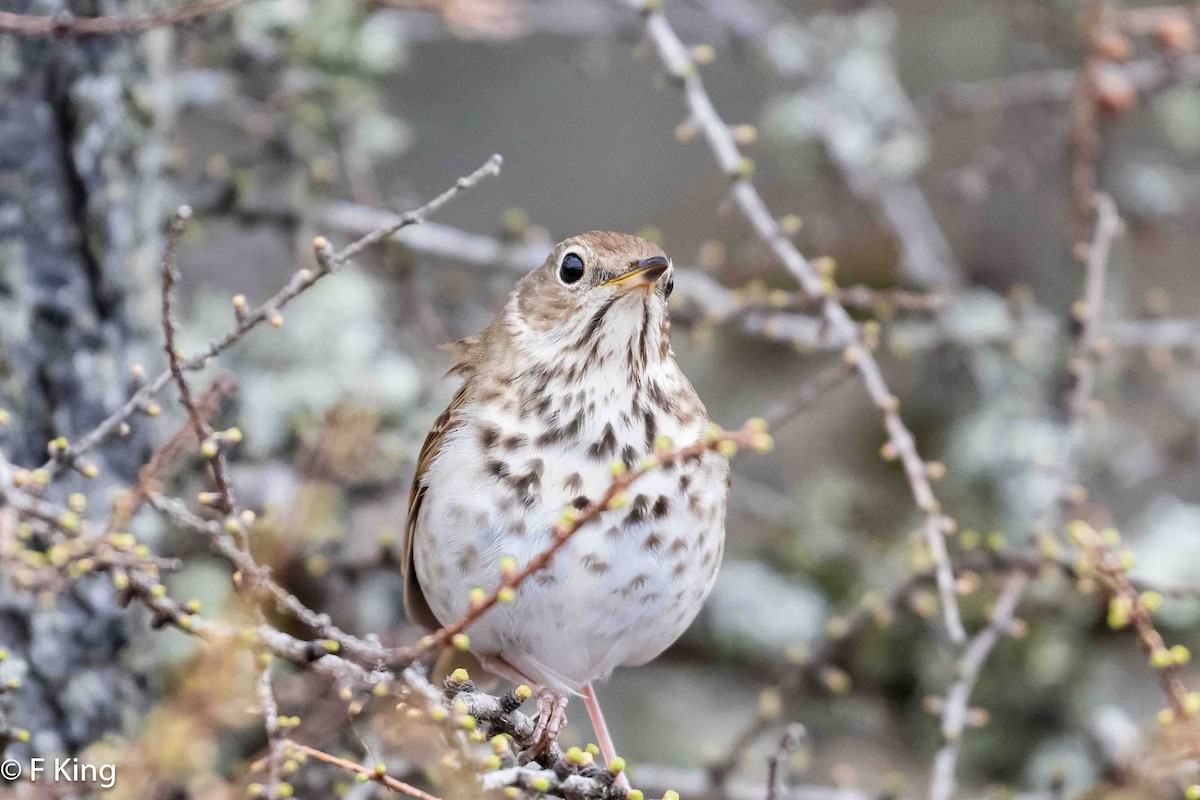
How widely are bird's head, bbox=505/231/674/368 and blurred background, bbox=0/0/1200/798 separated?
33 cm

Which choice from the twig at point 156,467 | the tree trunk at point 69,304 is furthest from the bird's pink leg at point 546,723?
the tree trunk at point 69,304

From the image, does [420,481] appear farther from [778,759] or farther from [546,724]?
[778,759]

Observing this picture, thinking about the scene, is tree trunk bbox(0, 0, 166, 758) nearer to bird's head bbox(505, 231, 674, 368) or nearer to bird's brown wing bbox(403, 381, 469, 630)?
bird's brown wing bbox(403, 381, 469, 630)

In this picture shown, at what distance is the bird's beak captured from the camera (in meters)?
2.20

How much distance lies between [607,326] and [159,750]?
3.71 feet

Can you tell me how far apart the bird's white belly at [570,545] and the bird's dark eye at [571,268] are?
13.1 inches

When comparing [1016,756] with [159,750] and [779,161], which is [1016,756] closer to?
[779,161]

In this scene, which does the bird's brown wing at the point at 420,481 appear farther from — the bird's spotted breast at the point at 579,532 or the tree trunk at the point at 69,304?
the tree trunk at the point at 69,304

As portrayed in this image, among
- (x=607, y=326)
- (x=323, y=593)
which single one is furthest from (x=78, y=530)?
(x=323, y=593)

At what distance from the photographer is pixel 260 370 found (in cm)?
309

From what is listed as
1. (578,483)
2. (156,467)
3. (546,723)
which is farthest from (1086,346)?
(156,467)

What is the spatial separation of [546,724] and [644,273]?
799 millimetres

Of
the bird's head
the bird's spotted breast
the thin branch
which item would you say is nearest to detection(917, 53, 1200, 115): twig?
the bird's head

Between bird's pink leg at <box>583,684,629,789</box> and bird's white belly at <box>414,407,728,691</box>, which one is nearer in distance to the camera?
bird's white belly at <box>414,407,728,691</box>
